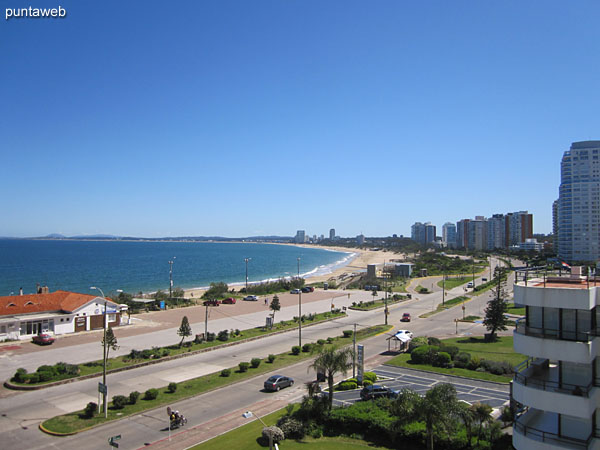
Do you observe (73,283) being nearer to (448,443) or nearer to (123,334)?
(123,334)

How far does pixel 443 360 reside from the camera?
30.6m

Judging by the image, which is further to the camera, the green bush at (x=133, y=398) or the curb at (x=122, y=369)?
the curb at (x=122, y=369)

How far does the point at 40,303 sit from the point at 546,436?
44.6m

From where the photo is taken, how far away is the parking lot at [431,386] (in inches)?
929

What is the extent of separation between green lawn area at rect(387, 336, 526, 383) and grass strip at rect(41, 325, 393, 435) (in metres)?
7.31

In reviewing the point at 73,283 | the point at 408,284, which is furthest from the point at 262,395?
the point at 73,283

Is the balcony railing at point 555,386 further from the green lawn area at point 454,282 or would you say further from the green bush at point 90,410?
the green lawn area at point 454,282

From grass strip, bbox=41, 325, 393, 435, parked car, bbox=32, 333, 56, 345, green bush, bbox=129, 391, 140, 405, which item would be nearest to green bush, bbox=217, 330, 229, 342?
grass strip, bbox=41, 325, 393, 435

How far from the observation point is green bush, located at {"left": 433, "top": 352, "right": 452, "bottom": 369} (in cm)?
3034

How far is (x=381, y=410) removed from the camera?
20516mm

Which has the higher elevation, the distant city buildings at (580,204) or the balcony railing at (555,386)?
the distant city buildings at (580,204)

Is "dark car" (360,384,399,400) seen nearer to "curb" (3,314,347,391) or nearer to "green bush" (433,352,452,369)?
"green bush" (433,352,452,369)

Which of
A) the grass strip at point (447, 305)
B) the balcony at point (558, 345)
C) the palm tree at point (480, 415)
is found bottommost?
the grass strip at point (447, 305)

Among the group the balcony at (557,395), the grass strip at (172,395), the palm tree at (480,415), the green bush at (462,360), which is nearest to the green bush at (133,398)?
the grass strip at (172,395)
